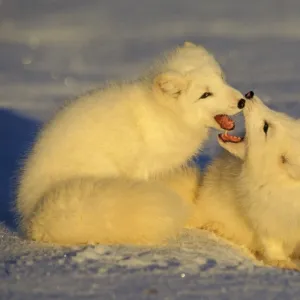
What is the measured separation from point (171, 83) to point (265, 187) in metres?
0.71

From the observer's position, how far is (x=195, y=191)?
4.79 meters

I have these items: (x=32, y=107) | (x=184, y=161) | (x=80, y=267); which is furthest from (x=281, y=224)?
(x=32, y=107)

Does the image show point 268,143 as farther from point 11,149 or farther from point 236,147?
point 11,149

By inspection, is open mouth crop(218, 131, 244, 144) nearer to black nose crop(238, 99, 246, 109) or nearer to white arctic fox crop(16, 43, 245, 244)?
white arctic fox crop(16, 43, 245, 244)

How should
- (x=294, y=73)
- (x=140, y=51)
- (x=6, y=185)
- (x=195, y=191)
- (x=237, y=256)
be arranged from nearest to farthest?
(x=237, y=256), (x=195, y=191), (x=6, y=185), (x=294, y=73), (x=140, y=51)

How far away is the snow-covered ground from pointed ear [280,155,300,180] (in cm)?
46

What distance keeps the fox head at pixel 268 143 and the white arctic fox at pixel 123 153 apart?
10cm

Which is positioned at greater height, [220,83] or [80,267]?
[220,83]

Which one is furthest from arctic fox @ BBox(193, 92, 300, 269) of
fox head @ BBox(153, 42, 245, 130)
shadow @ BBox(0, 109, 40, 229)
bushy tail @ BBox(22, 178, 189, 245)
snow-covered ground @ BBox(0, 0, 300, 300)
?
shadow @ BBox(0, 109, 40, 229)

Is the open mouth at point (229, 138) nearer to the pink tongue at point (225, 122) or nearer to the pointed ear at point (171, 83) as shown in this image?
the pink tongue at point (225, 122)

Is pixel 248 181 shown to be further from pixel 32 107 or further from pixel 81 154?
pixel 32 107

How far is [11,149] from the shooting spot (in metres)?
5.74

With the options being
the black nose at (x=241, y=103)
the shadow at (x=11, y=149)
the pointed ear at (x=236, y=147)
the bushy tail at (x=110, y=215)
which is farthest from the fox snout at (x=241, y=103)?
the shadow at (x=11, y=149)

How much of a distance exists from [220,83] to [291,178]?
1.92 feet
